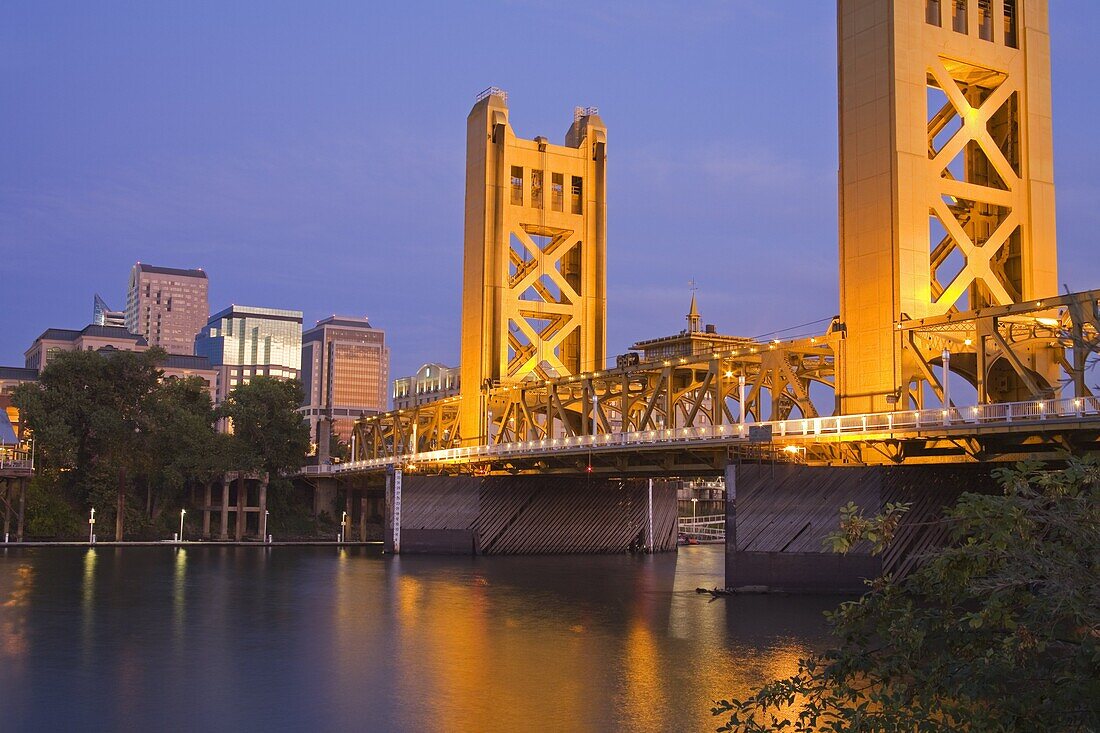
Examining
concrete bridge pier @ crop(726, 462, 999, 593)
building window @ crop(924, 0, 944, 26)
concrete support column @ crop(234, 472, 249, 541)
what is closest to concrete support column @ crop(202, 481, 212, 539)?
concrete support column @ crop(234, 472, 249, 541)

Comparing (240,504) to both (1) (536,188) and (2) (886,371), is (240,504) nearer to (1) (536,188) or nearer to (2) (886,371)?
(1) (536,188)

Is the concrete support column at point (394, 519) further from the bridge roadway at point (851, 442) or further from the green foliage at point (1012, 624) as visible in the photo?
the green foliage at point (1012, 624)

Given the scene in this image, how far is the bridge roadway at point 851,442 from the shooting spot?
43094mm

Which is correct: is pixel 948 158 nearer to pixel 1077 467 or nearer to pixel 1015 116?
pixel 1015 116

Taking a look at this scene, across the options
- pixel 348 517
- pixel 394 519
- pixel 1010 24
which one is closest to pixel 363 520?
pixel 348 517

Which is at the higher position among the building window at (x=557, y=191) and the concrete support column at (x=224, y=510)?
the building window at (x=557, y=191)

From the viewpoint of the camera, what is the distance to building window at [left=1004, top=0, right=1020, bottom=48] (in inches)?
2432

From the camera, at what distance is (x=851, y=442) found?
52500mm

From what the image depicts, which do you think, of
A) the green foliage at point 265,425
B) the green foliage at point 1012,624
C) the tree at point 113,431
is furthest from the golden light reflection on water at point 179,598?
the green foliage at point 1012,624

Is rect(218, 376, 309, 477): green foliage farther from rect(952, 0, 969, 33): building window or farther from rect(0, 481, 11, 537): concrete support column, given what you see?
rect(952, 0, 969, 33): building window

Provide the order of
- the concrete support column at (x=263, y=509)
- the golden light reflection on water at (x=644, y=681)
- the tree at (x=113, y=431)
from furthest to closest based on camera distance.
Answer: the concrete support column at (x=263, y=509), the tree at (x=113, y=431), the golden light reflection on water at (x=644, y=681)

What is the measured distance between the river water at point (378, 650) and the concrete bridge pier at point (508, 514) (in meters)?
18.7

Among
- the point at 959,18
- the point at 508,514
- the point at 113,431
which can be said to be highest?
A: the point at 959,18

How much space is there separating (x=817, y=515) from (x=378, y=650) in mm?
22183
